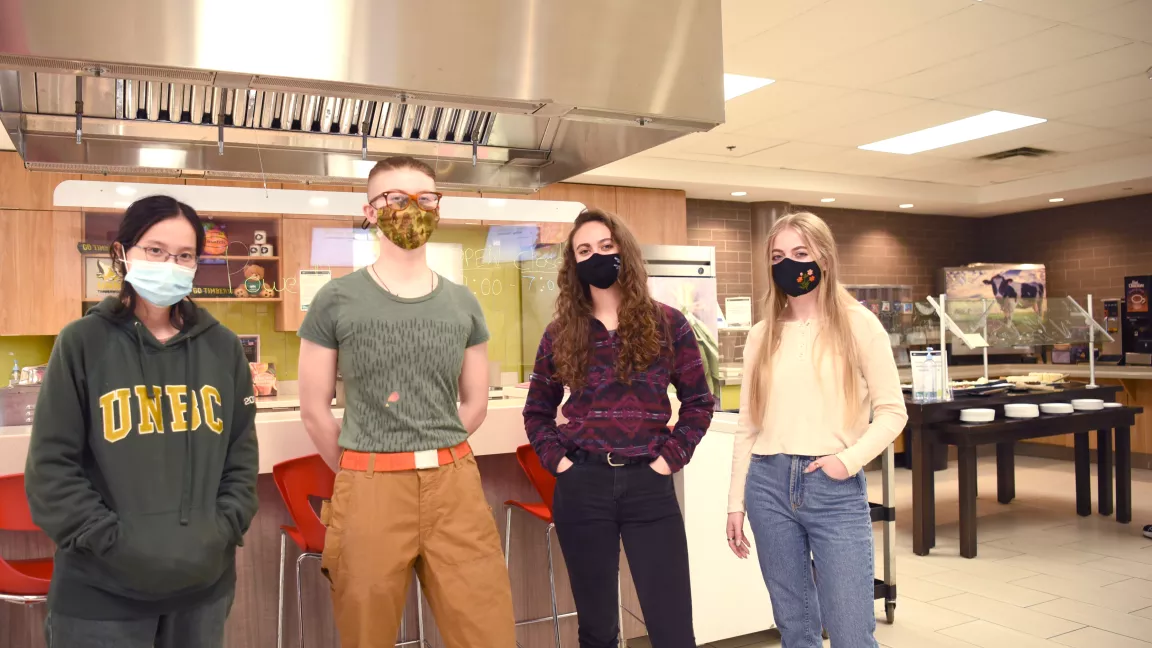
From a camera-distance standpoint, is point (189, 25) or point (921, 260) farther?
point (921, 260)

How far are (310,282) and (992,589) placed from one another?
3.83 metres

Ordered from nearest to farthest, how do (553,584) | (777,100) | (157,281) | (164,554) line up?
(164,554) < (157,281) < (553,584) < (777,100)

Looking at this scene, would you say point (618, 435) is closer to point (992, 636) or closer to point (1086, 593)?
point (992, 636)

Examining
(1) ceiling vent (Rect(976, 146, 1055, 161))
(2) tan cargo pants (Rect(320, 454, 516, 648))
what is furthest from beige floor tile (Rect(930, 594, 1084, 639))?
(1) ceiling vent (Rect(976, 146, 1055, 161))

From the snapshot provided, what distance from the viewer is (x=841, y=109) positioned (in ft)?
19.6

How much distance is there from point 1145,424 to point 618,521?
24.7 ft

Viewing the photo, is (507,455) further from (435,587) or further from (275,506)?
(435,587)

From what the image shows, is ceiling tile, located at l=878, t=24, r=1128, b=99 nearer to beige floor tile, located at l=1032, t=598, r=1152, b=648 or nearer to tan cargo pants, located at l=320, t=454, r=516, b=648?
beige floor tile, located at l=1032, t=598, r=1152, b=648

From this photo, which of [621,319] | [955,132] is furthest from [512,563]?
[955,132]

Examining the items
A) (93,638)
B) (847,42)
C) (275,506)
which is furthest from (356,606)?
Answer: (847,42)

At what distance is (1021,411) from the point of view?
17.4 ft

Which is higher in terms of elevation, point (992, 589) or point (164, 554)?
point (164, 554)

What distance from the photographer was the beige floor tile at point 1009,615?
374cm

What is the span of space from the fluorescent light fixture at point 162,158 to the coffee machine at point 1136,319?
8721 mm
